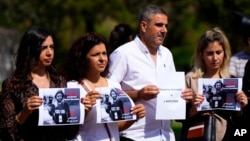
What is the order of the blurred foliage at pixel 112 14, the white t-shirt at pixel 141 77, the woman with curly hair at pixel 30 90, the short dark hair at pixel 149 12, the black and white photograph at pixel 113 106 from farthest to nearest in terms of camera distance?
the blurred foliage at pixel 112 14
the short dark hair at pixel 149 12
the white t-shirt at pixel 141 77
the black and white photograph at pixel 113 106
the woman with curly hair at pixel 30 90

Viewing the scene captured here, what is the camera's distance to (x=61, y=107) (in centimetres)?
640

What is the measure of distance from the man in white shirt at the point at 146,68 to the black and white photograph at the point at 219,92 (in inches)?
13.9

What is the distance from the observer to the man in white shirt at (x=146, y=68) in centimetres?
728

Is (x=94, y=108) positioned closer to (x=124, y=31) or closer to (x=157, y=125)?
(x=157, y=125)

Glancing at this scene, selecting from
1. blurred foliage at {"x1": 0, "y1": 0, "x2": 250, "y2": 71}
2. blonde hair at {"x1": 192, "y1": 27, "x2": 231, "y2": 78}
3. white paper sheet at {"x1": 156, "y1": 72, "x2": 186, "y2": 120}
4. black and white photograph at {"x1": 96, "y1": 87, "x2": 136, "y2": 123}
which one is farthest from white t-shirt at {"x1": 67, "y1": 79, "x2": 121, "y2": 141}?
blurred foliage at {"x1": 0, "y1": 0, "x2": 250, "y2": 71}

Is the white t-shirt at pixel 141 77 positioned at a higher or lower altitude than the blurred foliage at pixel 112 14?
lower

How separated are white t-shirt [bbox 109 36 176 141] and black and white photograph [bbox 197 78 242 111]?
0.36 meters

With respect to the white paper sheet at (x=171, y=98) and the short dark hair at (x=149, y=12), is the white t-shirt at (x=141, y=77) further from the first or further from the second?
the short dark hair at (x=149, y=12)

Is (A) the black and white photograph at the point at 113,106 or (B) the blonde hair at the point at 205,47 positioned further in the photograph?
(B) the blonde hair at the point at 205,47

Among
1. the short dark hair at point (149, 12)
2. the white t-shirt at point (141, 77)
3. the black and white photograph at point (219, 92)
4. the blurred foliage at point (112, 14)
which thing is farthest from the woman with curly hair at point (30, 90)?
the blurred foliage at point (112, 14)

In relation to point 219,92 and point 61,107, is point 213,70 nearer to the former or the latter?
point 219,92

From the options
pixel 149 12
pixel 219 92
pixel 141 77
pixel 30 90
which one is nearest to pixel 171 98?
pixel 141 77

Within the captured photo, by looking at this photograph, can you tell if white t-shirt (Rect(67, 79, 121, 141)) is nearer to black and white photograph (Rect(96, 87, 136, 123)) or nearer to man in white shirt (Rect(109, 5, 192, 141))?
black and white photograph (Rect(96, 87, 136, 123))

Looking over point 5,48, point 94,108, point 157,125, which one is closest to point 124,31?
point 157,125
